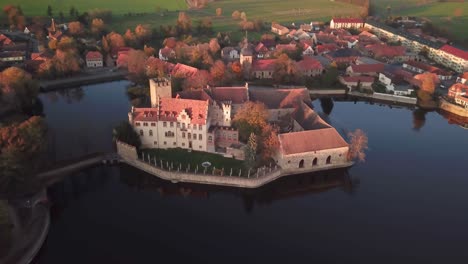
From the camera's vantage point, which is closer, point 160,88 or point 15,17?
point 160,88

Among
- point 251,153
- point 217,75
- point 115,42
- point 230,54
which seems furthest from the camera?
point 230,54

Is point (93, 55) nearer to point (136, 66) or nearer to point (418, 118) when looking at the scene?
point (136, 66)

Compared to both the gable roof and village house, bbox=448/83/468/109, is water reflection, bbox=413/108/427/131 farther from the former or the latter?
the gable roof

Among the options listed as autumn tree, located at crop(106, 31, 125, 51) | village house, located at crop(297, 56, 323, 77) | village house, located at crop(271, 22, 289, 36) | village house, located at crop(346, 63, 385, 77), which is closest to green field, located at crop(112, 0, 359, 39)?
village house, located at crop(271, 22, 289, 36)

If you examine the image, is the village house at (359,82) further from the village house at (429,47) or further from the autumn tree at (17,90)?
the autumn tree at (17,90)

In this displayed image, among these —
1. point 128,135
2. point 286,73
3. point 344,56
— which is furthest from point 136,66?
point 344,56

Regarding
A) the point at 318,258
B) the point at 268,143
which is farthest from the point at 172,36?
the point at 318,258
